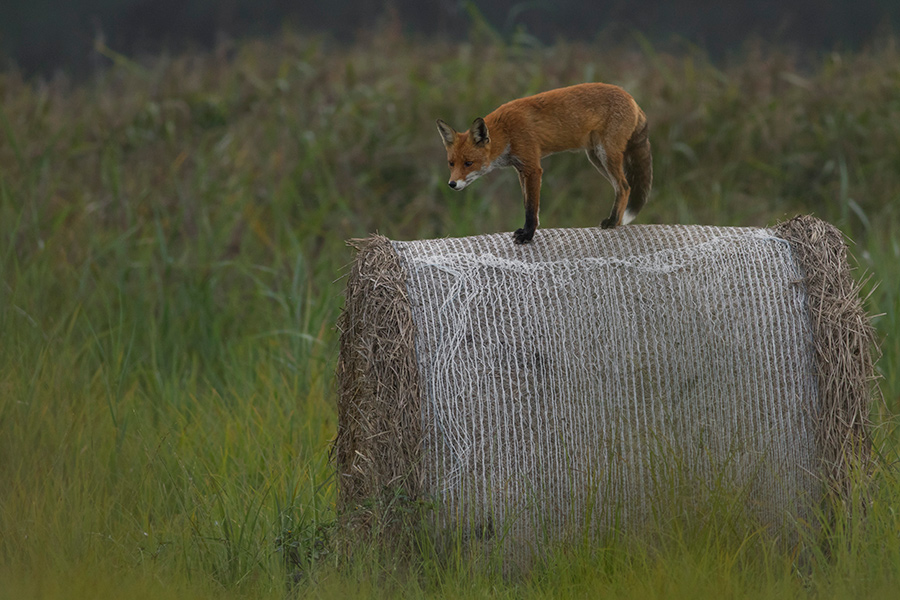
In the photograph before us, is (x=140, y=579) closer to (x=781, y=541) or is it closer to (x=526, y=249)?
(x=526, y=249)

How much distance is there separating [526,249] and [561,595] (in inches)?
53.8

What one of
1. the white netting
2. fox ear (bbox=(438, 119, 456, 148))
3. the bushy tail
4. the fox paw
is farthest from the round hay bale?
fox ear (bbox=(438, 119, 456, 148))

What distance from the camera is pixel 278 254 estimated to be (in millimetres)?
6777

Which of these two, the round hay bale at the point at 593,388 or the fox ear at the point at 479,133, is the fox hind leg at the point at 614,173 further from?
the fox ear at the point at 479,133

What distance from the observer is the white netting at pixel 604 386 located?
348 cm

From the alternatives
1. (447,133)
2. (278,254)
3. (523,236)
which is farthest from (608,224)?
(278,254)

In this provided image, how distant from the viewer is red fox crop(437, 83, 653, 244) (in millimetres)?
3404

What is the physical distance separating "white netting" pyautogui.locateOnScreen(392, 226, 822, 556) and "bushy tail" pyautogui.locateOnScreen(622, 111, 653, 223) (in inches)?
11.2

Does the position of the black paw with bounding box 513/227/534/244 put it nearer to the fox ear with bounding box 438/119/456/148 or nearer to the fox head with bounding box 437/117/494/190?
the fox head with bounding box 437/117/494/190

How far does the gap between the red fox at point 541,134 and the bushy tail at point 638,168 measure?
87 millimetres

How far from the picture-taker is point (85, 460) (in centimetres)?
433

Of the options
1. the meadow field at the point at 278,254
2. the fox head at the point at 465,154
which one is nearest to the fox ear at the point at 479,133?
the fox head at the point at 465,154

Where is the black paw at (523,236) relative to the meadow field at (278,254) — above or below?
above

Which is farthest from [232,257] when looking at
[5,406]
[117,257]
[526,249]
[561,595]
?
[561,595]
